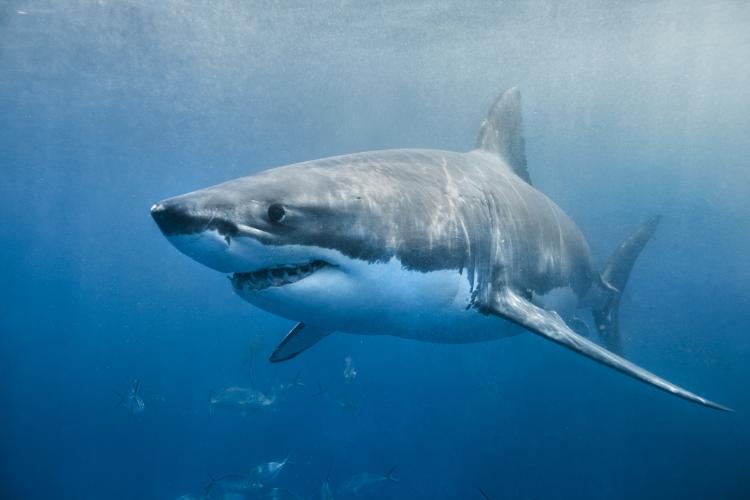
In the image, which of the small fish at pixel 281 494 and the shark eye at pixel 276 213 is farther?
the small fish at pixel 281 494

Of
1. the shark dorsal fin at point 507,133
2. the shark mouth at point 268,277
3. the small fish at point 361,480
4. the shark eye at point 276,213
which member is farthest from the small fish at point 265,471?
the shark eye at point 276,213

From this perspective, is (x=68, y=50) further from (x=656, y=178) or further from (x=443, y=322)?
(x=656, y=178)

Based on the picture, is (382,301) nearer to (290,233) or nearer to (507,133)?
(290,233)

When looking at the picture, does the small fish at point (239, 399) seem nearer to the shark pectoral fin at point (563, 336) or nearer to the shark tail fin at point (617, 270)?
the shark tail fin at point (617, 270)

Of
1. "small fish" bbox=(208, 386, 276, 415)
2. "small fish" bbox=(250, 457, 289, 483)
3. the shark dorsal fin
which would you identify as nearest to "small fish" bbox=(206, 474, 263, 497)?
"small fish" bbox=(250, 457, 289, 483)

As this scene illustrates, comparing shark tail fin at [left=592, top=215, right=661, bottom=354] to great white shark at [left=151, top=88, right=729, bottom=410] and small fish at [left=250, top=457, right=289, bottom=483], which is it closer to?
great white shark at [left=151, top=88, right=729, bottom=410]

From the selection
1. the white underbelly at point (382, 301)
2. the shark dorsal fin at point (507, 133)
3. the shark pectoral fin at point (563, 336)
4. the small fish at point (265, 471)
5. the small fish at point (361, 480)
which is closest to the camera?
the white underbelly at point (382, 301)

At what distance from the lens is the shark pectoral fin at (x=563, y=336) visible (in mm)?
3102

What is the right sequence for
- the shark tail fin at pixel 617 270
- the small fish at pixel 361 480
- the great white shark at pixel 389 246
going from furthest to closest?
1. the small fish at pixel 361 480
2. the shark tail fin at pixel 617 270
3. the great white shark at pixel 389 246

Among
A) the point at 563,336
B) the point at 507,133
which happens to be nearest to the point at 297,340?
the point at 563,336

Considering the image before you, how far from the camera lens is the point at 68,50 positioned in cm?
2134

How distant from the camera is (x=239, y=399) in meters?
11.2

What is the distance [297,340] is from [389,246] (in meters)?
2.25

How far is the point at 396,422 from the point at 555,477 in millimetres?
6553
